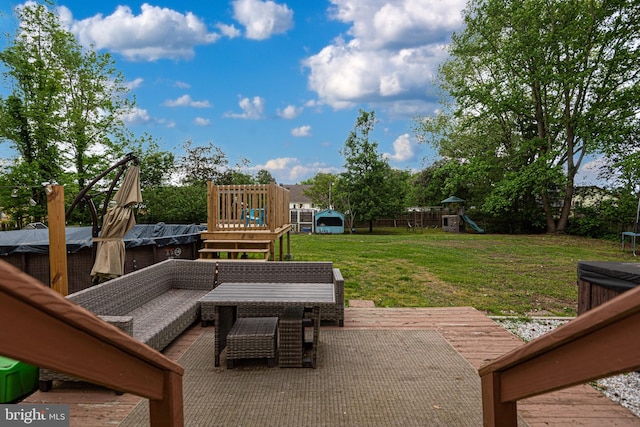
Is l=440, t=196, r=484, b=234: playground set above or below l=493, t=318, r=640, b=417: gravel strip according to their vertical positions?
above

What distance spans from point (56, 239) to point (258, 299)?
2.38m

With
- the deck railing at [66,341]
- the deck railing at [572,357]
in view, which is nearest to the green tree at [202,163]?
the deck railing at [66,341]

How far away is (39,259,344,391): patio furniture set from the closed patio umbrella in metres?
0.50

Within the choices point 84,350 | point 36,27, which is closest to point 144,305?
point 84,350

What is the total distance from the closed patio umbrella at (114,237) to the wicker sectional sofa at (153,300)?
1.69 ft

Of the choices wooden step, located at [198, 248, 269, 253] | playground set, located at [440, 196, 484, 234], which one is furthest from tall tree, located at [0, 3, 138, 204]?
playground set, located at [440, 196, 484, 234]

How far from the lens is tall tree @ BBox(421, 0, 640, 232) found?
15.9 metres

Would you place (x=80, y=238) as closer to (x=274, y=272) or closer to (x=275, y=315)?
(x=274, y=272)

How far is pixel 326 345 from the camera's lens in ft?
13.2

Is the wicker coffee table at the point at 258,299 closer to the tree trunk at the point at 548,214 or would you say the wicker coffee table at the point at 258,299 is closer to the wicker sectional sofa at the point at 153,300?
the wicker sectional sofa at the point at 153,300

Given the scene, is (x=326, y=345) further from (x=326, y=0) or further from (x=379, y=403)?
(x=326, y=0)

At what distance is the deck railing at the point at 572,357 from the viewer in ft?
2.17

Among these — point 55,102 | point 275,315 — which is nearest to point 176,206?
point 55,102

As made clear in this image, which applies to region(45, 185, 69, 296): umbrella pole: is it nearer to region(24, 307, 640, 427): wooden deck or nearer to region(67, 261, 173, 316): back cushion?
region(67, 261, 173, 316): back cushion
